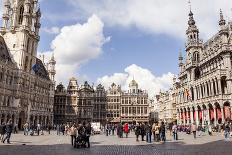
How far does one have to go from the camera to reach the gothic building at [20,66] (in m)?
53.1

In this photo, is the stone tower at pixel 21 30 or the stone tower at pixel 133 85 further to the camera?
the stone tower at pixel 133 85

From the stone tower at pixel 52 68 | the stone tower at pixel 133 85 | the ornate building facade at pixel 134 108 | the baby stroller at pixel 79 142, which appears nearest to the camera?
the baby stroller at pixel 79 142

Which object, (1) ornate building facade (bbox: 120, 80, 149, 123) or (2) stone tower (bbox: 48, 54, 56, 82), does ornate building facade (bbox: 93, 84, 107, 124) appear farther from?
(2) stone tower (bbox: 48, 54, 56, 82)

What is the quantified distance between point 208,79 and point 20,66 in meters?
42.2

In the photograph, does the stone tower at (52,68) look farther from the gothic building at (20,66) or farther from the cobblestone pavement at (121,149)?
the cobblestone pavement at (121,149)

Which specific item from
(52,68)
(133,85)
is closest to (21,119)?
(52,68)

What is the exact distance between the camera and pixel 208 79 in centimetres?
5159

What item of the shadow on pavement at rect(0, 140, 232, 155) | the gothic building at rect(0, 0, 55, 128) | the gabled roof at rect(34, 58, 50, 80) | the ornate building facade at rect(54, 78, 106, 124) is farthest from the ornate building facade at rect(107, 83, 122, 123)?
the shadow on pavement at rect(0, 140, 232, 155)

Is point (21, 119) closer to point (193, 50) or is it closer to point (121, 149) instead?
point (193, 50)

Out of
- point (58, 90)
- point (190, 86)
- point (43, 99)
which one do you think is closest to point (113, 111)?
point (58, 90)

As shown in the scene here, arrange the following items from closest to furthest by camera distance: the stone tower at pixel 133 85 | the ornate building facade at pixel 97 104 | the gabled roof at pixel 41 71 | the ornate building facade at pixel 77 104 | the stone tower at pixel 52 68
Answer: the gabled roof at pixel 41 71
the stone tower at pixel 52 68
the ornate building facade at pixel 77 104
the ornate building facade at pixel 97 104
the stone tower at pixel 133 85

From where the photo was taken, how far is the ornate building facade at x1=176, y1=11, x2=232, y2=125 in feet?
154

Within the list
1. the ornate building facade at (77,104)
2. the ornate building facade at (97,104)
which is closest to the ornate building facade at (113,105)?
the ornate building facade at (97,104)

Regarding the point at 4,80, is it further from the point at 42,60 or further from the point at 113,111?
the point at 113,111
